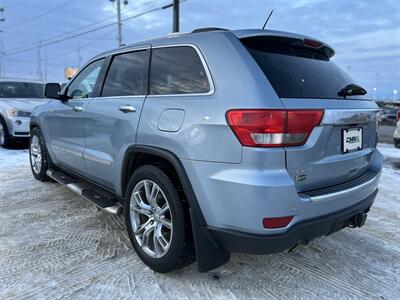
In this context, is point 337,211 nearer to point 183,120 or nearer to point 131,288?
point 183,120

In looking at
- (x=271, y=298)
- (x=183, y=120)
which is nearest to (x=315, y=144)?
(x=183, y=120)

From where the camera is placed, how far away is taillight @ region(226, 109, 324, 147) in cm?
222

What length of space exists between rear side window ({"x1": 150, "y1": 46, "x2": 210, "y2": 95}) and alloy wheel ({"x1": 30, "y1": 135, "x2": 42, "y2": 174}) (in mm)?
3056

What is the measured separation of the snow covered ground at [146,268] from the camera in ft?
8.79

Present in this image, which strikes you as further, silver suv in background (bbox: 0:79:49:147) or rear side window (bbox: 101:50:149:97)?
silver suv in background (bbox: 0:79:49:147)

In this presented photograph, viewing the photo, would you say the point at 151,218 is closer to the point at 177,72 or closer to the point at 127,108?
the point at 127,108

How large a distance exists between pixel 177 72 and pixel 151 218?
1.17 metres

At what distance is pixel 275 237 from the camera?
89.7 inches

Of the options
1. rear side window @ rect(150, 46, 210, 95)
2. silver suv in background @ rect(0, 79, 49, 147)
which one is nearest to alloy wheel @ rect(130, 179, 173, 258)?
rear side window @ rect(150, 46, 210, 95)

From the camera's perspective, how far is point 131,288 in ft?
8.89

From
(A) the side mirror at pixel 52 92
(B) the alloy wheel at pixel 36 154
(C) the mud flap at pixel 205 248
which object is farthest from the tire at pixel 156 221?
(B) the alloy wheel at pixel 36 154

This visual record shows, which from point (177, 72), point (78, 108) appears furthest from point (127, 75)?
point (78, 108)

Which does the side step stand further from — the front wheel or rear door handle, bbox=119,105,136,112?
rear door handle, bbox=119,105,136,112

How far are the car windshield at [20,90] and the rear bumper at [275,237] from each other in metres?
8.81
